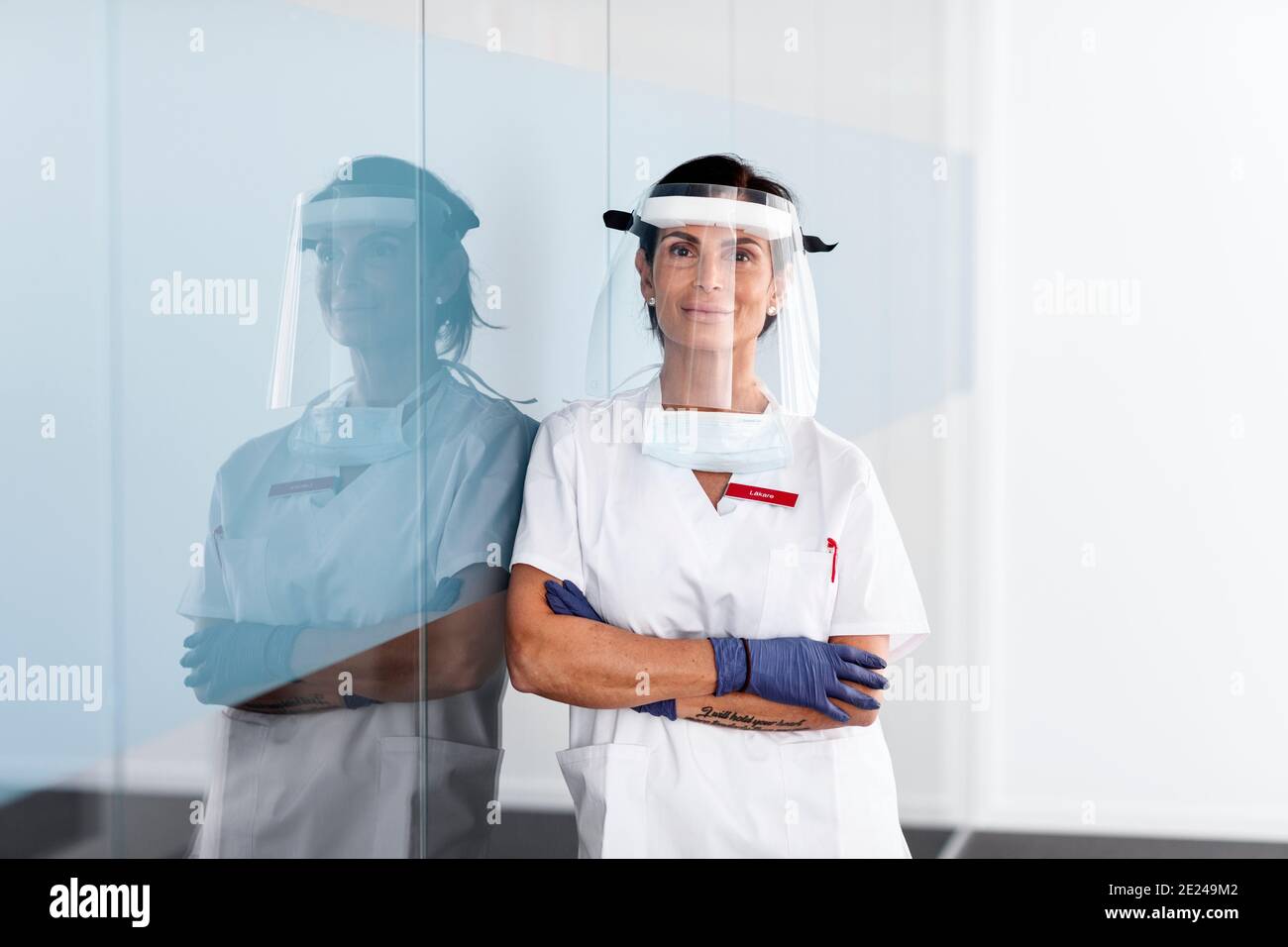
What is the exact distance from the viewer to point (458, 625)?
4.89 ft

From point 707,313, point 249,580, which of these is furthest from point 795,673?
point 249,580

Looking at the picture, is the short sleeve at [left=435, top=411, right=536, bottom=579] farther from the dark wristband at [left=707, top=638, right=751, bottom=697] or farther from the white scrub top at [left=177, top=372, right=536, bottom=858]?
the dark wristband at [left=707, top=638, right=751, bottom=697]

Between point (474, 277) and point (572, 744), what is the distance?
79cm

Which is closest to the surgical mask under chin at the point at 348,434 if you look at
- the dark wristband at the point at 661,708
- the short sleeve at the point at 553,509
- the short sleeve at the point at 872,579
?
the short sleeve at the point at 553,509

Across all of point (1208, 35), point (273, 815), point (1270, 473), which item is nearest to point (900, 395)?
point (1270, 473)

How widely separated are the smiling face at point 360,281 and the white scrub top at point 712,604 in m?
0.32

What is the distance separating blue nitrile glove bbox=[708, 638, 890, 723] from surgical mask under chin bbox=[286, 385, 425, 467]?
0.60 m

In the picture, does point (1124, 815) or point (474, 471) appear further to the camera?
point (1124, 815)

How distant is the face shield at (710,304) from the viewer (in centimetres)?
139

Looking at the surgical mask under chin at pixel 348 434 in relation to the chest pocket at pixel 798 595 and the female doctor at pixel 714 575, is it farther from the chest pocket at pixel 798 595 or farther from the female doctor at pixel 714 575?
the chest pocket at pixel 798 595

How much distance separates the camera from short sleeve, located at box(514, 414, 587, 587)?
1.33 meters

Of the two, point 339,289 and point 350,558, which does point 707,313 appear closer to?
point 339,289

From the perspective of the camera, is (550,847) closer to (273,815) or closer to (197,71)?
(273,815)

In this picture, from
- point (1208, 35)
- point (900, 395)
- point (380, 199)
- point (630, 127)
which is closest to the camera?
point (380, 199)
